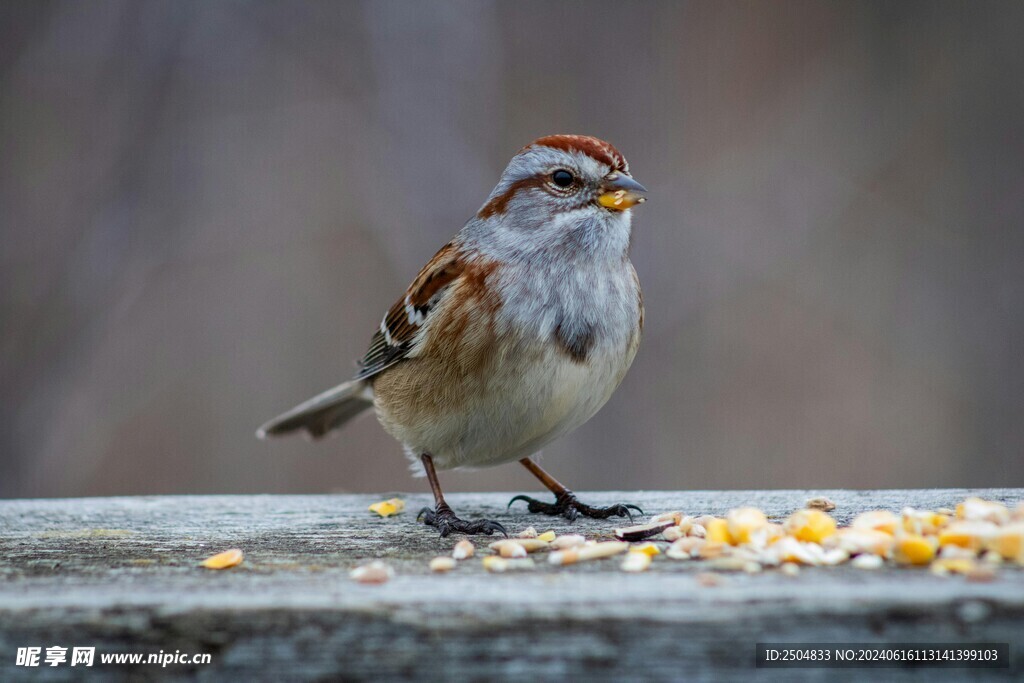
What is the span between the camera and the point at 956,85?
596cm

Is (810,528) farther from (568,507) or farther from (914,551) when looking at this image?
(568,507)

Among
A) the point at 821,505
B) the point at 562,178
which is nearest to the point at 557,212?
the point at 562,178

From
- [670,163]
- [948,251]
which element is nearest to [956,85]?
[948,251]

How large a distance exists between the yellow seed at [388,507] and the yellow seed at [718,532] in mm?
985

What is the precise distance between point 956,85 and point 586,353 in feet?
14.1

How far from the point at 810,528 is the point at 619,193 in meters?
1.16

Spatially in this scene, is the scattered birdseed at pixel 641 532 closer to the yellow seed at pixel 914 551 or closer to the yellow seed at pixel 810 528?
the yellow seed at pixel 810 528

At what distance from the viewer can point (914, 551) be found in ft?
5.38

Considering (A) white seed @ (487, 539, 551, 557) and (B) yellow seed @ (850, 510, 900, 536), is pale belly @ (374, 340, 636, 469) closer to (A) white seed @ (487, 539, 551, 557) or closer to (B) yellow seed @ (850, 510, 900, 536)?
(A) white seed @ (487, 539, 551, 557)

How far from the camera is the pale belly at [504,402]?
8.35 ft

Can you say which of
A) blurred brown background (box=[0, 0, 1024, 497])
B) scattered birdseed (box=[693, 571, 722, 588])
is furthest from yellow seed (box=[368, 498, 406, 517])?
blurred brown background (box=[0, 0, 1024, 497])

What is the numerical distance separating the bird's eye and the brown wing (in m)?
0.33

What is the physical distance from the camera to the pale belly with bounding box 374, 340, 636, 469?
2.54 meters

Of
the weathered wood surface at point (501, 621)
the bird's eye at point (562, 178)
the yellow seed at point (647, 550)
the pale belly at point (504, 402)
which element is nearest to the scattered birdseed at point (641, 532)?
the yellow seed at point (647, 550)
